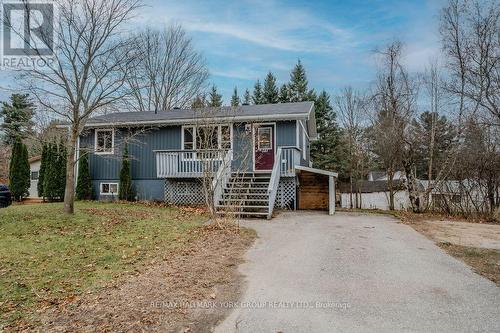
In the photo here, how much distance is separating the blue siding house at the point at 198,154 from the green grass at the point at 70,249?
9.80ft

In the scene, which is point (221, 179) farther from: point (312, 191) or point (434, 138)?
point (434, 138)

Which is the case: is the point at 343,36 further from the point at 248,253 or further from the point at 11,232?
the point at 11,232

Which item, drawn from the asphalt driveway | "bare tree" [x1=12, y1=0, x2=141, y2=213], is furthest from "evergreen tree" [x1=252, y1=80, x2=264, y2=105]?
the asphalt driveway

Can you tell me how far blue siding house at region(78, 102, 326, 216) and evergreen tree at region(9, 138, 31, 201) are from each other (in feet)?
15.0

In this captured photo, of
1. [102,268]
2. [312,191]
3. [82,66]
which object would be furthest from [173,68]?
[102,268]

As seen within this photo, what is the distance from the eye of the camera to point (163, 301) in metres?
3.96

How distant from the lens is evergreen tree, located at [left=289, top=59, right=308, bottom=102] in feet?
111

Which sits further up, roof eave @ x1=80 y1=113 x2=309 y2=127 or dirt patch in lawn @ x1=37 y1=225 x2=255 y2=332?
roof eave @ x1=80 y1=113 x2=309 y2=127

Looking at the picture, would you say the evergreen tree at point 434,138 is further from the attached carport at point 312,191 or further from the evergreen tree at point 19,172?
the evergreen tree at point 19,172

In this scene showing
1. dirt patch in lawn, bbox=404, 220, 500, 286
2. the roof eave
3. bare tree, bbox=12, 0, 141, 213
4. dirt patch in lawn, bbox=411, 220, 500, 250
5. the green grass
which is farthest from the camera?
the roof eave

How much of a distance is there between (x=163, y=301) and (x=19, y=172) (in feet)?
60.0

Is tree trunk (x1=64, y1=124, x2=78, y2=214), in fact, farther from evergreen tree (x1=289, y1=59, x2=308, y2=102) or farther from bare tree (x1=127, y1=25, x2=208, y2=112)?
evergreen tree (x1=289, y1=59, x2=308, y2=102)

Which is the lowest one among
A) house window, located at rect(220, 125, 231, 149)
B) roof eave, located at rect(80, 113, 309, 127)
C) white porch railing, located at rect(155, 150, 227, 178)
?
white porch railing, located at rect(155, 150, 227, 178)

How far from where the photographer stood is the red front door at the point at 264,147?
1427cm
